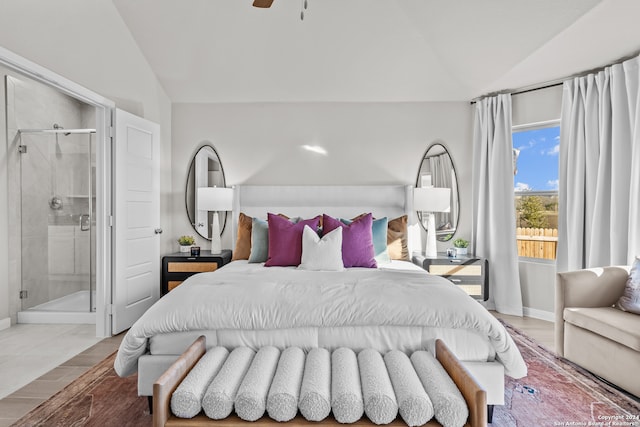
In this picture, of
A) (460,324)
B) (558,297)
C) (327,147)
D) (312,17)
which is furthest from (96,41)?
(558,297)

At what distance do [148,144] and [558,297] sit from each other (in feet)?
12.8

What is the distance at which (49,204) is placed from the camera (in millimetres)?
4434

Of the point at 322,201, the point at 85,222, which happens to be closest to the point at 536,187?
the point at 322,201

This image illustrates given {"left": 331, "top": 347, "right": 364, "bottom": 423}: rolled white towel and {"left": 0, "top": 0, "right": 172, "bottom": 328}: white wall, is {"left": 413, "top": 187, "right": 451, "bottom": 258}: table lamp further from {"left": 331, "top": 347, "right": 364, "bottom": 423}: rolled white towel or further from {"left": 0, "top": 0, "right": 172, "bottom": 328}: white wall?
{"left": 0, "top": 0, "right": 172, "bottom": 328}: white wall

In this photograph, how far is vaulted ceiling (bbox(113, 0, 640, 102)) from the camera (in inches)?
123

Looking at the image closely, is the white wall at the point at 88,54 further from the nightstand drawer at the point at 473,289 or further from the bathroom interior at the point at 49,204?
the nightstand drawer at the point at 473,289

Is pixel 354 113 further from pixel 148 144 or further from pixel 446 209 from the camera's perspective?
pixel 148 144

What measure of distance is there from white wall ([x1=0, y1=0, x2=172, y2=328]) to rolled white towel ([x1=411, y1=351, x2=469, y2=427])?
3.13 m

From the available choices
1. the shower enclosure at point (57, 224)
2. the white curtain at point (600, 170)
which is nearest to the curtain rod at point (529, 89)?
the white curtain at point (600, 170)

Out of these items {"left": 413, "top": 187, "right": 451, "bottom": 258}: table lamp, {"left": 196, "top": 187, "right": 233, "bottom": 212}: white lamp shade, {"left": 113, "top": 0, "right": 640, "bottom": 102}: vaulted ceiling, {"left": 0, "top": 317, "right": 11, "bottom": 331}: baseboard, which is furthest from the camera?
{"left": 196, "top": 187, "right": 233, "bottom": 212}: white lamp shade

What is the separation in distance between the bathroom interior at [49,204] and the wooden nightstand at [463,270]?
3.46 meters

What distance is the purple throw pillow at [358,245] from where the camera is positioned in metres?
3.38

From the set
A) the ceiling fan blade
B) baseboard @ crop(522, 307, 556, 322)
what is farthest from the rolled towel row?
baseboard @ crop(522, 307, 556, 322)

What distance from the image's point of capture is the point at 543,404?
227 cm
